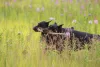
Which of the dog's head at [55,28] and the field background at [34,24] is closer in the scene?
the field background at [34,24]

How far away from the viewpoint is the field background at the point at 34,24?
15.4 ft

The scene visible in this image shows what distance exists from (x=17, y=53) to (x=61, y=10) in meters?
4.45

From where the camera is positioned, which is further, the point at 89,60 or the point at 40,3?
the point at 40,3

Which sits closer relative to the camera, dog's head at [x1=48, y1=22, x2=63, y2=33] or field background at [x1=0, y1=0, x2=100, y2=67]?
field background at [x1=0, y1=0, x2=100, y2=67]

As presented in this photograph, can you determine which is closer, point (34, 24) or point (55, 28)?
point (55, 28)

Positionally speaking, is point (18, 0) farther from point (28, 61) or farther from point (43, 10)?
point (28, 61)

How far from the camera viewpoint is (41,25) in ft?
19.6

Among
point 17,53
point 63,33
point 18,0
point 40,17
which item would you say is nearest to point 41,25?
point 63,33

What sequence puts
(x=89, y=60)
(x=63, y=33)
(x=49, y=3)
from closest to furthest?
(x=89, y=60), (x=63, y=33), (x=49, y=3)

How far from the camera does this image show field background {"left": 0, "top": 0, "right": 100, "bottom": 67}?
4695 mm

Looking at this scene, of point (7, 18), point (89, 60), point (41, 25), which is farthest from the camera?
point (7, 18)

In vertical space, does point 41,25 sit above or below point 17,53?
above

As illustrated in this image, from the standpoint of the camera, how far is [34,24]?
769cm

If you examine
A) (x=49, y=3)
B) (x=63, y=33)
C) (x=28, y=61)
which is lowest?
(x=28, y=61)
